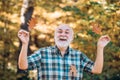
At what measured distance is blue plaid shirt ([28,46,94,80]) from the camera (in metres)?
3.57

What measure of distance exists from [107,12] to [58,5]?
371 cm

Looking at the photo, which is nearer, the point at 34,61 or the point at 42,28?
the point at 34,61

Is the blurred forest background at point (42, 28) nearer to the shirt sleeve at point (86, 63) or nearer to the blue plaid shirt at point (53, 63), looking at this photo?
the shirt sleeve at point (86, 63)

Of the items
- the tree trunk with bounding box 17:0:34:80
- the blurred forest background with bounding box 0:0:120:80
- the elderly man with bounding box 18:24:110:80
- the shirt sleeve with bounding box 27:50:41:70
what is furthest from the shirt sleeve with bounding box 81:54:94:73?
the tree trunk with bounding box 17:0:34:80

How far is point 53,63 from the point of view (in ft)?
11.8

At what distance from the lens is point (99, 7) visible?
23.0 feet

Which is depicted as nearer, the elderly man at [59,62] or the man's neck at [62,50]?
the elderly man at [59,62]

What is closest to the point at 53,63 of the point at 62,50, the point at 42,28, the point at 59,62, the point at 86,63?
the point at 59,62

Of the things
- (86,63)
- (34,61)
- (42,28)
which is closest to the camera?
(34,61)

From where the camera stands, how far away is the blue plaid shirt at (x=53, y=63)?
357cm

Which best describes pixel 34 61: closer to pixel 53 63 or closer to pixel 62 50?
pixel 53 63

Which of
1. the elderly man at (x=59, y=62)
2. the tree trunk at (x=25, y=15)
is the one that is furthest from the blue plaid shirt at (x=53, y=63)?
the tree trunk at (x=25, y=15)

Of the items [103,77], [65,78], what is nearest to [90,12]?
[103,77]

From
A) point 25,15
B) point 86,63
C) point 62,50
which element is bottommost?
point 86,63
